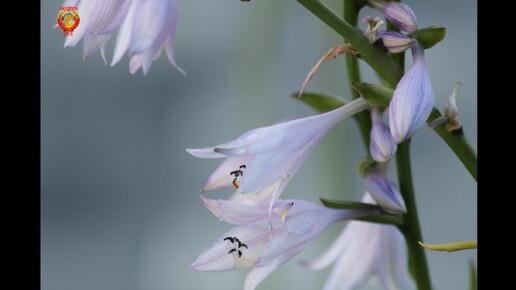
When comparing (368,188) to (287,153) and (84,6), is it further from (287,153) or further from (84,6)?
(84,6)

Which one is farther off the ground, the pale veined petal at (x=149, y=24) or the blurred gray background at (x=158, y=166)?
the pale veined petal at (x=149, y=24)

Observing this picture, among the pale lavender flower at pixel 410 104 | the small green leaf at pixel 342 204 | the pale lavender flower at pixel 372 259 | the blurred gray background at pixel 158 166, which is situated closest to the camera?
the pale lavender flower at pixel 410 104

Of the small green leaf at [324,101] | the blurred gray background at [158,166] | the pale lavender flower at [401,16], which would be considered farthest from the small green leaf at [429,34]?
the blurred gray background at [158,166]

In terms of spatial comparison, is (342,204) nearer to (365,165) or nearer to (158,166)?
(365,165)

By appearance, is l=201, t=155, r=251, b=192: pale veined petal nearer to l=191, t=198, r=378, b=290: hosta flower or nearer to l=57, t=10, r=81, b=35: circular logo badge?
l=191, t=198, r=378, b=290: hosta flower

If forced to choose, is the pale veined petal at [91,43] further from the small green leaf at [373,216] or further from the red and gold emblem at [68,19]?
the small green leaf at [373,216]

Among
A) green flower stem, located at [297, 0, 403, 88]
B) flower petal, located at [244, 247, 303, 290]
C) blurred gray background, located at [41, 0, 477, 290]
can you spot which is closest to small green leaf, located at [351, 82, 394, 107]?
green flower stem, located at [297, 0, 403, 88]
